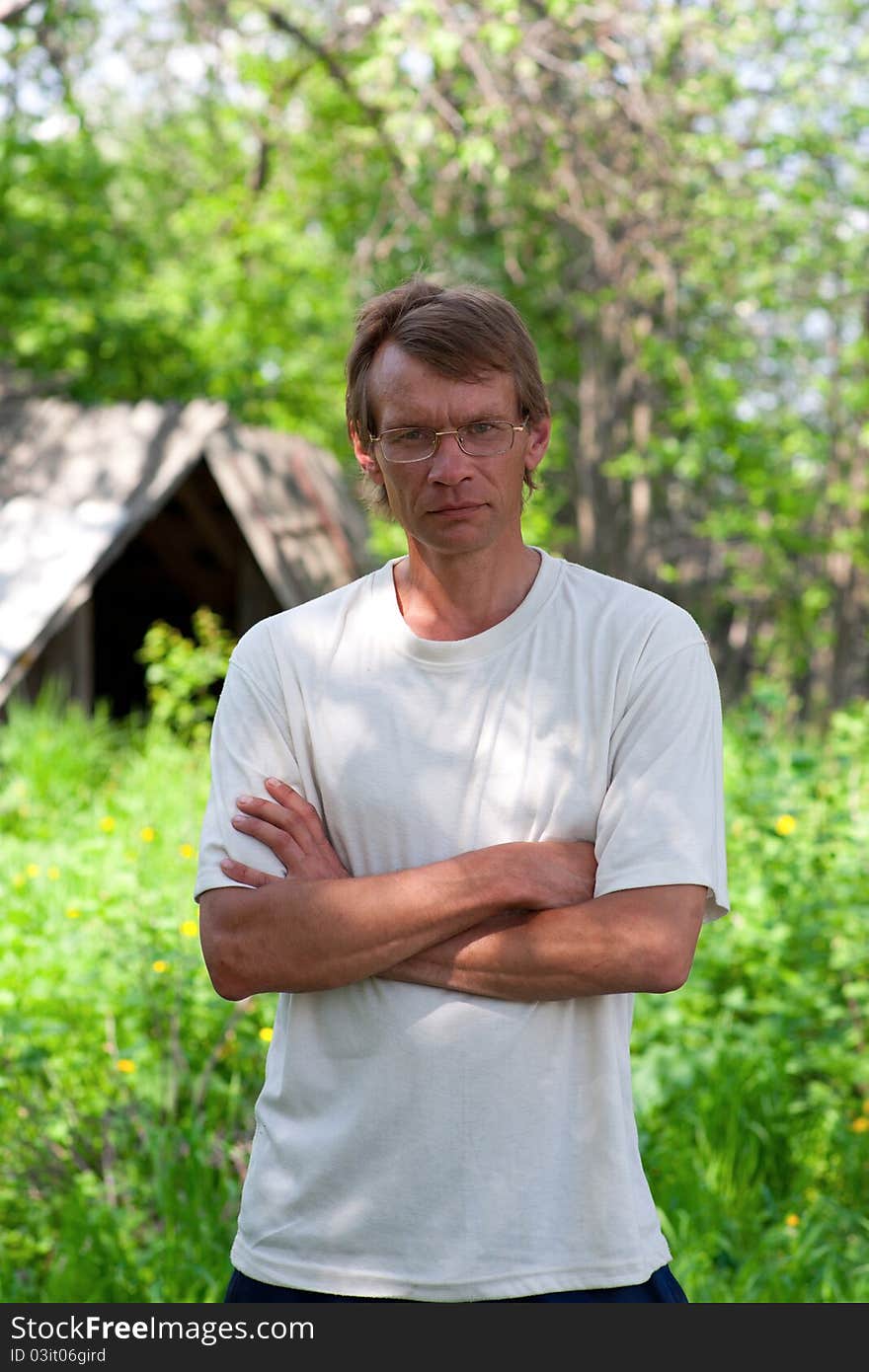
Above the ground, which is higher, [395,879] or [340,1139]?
[395,879]

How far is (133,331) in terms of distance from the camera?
14.5 meters

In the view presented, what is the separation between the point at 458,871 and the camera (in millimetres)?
2100

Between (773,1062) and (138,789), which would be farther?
(138,789)

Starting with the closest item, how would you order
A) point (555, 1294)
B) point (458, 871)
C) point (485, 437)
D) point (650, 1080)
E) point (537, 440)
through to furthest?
point (555, 1294) → point (458, 871) → point (485, 437) → point (537, 440) → point (650, 1080)

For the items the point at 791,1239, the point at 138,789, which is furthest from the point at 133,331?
the point at 791,1239

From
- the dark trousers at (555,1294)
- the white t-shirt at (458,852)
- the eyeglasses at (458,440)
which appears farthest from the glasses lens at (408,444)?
the dark trousers at (555,1294)

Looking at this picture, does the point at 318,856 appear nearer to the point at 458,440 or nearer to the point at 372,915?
the point at 372,915

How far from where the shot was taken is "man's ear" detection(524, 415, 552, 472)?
7.64 feet

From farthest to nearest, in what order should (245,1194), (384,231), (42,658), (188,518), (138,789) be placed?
(384,231) < (188,518) < (42,658) < (138,789) < (245,1194)

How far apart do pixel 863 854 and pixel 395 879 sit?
320 cm

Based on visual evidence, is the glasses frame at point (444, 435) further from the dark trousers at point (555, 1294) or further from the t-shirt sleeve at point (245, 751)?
the dark trousers at point (555, 1294)

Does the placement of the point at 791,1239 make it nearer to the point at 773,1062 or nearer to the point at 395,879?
the point at 773,1062

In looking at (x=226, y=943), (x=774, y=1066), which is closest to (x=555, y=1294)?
(x=226, y=943)

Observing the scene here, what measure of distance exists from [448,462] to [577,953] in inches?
28.3
